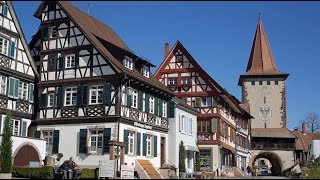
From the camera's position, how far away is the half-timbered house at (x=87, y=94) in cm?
3156

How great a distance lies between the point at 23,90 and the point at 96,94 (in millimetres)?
5398

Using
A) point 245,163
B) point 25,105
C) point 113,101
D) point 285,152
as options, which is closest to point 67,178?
point 113,101

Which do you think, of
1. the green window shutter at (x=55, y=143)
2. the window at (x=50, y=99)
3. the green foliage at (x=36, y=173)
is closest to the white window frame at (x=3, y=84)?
the window at (x=50, y=99)

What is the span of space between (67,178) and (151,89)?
11030mm

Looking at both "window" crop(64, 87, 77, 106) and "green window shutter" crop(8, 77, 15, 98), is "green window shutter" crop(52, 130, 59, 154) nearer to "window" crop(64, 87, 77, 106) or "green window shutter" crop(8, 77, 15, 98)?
"window" crop(64, 87, 77, 106)

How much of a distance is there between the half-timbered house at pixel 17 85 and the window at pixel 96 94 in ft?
14.4

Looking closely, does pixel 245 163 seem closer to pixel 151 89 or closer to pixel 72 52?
pixel 151 89

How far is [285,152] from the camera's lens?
71812mm

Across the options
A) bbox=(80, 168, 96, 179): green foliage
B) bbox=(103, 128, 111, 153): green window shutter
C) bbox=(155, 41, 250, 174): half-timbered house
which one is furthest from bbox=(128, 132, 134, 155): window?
bbox=(155, 41, 250, 174): half-timbered house

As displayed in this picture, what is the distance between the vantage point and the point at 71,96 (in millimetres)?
33375

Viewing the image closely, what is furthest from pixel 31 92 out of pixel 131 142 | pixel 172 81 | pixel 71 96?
pixel 172 81

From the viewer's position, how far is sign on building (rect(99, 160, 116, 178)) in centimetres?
2834

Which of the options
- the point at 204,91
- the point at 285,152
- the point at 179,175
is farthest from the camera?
the point at 285,152

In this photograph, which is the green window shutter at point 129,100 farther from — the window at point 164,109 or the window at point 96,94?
the window at point 164,109
